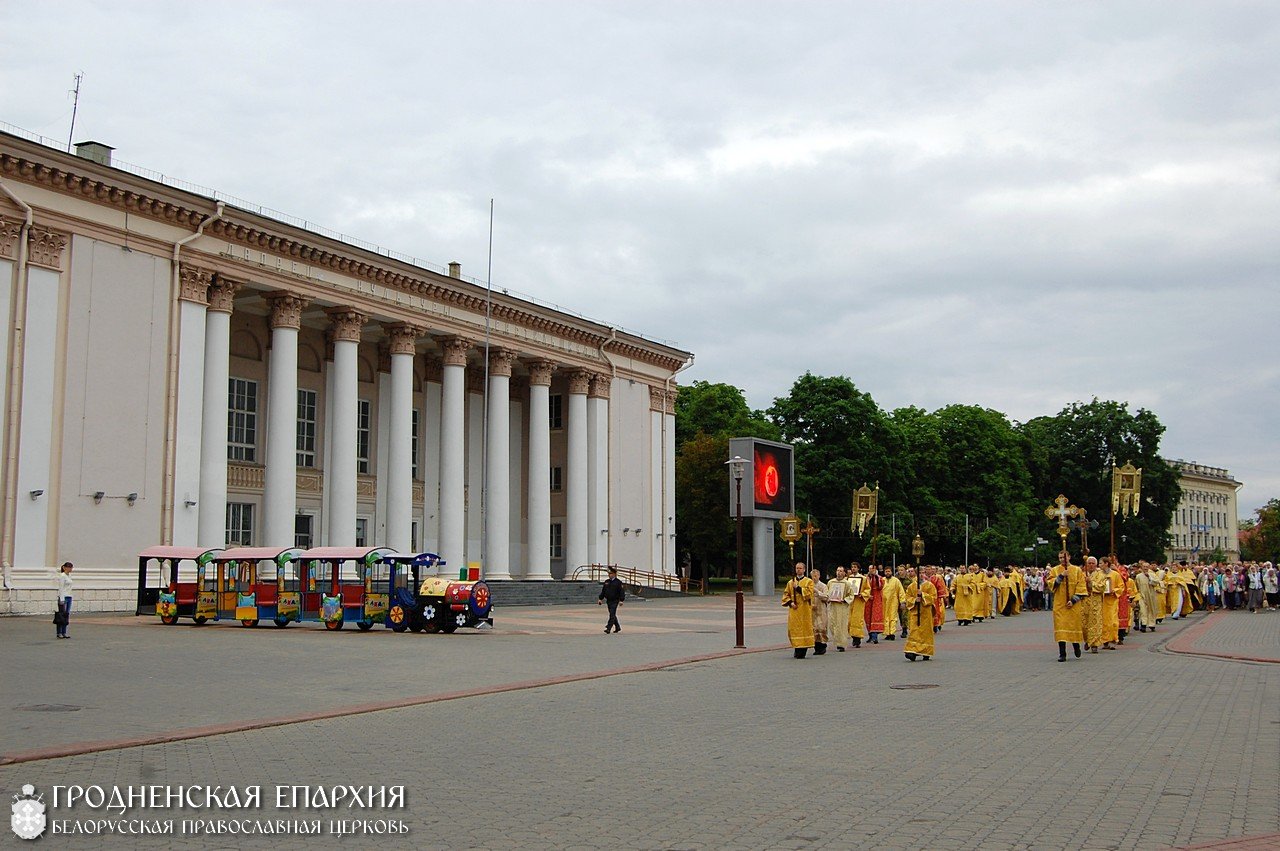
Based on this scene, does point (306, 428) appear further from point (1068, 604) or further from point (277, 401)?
point (1068, 604)

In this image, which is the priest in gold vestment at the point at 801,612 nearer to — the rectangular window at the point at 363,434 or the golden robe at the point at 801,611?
the golden robe at the point at 801,611

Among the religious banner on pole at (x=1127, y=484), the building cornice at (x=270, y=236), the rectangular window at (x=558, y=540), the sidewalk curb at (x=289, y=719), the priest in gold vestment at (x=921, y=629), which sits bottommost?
the sidewalk curb at (x=289, y=719)

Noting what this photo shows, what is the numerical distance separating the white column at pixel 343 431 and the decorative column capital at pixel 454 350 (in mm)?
4839

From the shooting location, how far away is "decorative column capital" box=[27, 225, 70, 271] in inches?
1302

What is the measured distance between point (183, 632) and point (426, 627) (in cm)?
561

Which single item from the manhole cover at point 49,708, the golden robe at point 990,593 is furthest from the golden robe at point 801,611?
the golden robe at point 990,593

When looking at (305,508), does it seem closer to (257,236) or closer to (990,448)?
(257,236)

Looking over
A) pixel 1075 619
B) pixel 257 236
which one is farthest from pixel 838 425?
pixel 1075 619

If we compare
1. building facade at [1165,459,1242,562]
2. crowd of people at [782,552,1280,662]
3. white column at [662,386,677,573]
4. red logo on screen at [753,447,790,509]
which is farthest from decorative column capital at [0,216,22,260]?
building facade at [1165,459,1242,562]

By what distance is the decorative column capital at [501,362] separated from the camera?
50.7 m

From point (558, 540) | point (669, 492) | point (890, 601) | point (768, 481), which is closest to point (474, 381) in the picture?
point (558, 540)

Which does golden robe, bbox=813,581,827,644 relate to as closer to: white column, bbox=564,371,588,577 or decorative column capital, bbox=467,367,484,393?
white column, bbox=564,371,588,577

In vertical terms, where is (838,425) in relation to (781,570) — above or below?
above

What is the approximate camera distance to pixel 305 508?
4566 cm
